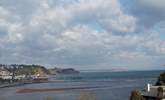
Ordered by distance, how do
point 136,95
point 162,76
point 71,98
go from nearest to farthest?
point 136,95
point 162,76
point 71,98

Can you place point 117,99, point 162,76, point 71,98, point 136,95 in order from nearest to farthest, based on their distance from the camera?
1. point 136,95
2. point 162,76
3. point 117,99
4. point 71,98

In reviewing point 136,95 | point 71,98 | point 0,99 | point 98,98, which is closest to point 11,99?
point 0,99

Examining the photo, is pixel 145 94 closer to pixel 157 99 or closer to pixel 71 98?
pixel 157 99

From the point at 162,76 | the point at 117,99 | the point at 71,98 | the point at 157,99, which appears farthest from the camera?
the point at 71,98

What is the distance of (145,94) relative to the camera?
44688 mm

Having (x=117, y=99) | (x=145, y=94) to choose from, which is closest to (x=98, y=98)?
(x=117, y=99)

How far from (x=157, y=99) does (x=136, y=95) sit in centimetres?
527

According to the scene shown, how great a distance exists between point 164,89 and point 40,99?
65.2m

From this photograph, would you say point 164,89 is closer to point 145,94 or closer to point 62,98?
point 145,94

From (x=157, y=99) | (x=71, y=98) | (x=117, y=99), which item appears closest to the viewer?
(x=157, y=99)

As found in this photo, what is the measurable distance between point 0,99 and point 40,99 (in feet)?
52.1

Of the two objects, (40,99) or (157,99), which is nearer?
(157,99)

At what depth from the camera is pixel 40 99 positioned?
338 ft

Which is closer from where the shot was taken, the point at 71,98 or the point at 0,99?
the point at 71,98
